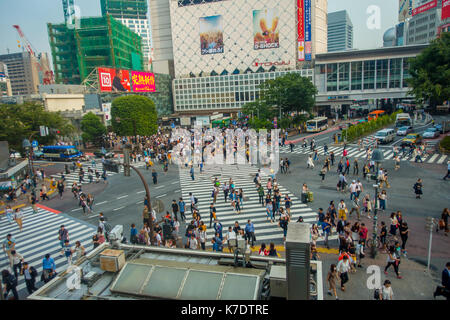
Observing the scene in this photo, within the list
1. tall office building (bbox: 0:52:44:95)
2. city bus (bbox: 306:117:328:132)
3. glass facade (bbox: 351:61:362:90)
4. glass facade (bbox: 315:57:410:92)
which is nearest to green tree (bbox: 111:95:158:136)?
city bus (bbox: 306:117:328:132)

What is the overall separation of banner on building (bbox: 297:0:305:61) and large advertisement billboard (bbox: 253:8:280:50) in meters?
5.63

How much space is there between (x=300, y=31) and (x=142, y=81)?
40973mm

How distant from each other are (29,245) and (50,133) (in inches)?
1247

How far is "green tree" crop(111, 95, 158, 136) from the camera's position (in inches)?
1948

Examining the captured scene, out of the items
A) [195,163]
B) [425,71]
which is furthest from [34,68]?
[425,71]

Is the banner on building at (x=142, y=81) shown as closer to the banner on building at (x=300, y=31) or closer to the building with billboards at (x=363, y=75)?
the banner on building at (x=300, y=31)

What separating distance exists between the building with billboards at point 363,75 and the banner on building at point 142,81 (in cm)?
3994

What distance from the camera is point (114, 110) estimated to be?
51.1m

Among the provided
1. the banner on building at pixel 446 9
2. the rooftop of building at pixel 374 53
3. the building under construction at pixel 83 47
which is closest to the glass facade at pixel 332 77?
the rooftop of building at pixel 374 53

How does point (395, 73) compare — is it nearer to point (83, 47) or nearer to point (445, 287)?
point (445, 287)

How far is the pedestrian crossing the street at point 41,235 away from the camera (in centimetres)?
1652

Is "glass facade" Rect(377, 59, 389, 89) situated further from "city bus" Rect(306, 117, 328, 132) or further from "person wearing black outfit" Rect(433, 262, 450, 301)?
"person wearing black outfit" Rect(433, 262, 450, 301)
